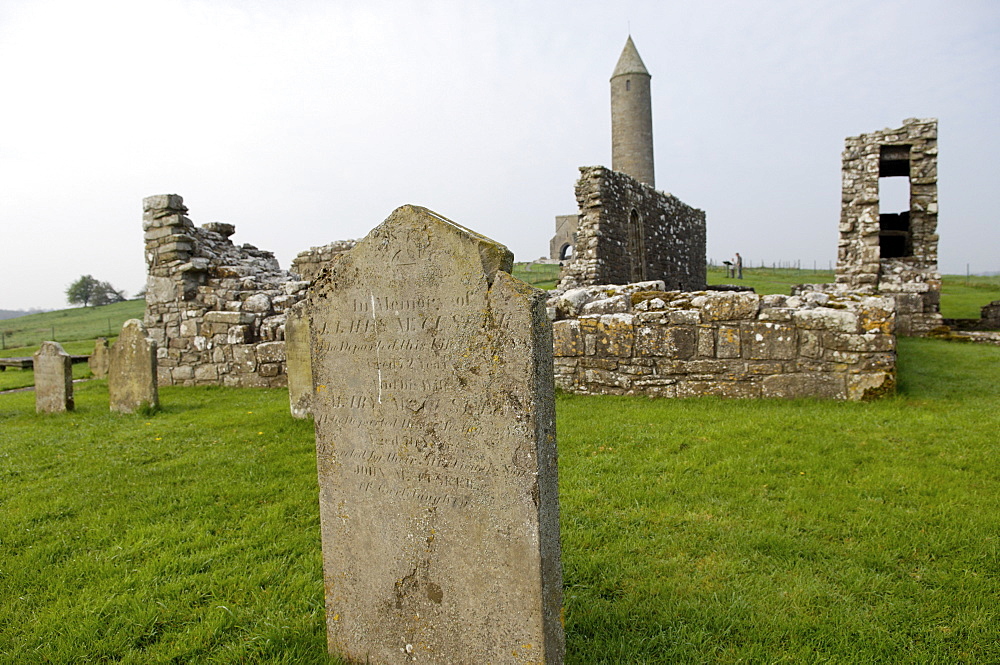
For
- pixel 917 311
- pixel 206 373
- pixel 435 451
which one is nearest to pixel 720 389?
pixel 435 451

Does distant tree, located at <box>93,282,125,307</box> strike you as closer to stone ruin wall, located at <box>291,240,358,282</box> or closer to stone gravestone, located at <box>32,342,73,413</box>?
stone ruin wall, located at <box>291,240,358,282</box>

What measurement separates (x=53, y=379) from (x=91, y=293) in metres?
59.4

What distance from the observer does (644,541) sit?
383cm

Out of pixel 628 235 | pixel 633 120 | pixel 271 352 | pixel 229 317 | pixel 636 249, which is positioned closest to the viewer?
pixel 271 352

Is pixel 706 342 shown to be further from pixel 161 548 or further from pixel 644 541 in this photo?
pixel 161 548

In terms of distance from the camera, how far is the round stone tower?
39.0 metres

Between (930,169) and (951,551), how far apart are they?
53.1 ft

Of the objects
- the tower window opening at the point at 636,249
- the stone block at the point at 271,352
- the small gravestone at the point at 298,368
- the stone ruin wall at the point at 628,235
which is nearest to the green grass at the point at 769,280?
the stone ruin wall at the point at 628,235

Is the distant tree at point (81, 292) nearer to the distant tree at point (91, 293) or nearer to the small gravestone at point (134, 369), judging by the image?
Result: the distant tree at point (91, 293)

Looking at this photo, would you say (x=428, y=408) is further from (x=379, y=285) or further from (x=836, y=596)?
(x=836, y=596)

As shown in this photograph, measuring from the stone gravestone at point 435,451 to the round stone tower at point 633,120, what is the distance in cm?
3834

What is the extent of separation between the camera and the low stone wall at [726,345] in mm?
6996

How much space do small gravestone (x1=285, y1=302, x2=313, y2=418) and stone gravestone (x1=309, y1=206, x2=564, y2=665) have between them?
5.01m

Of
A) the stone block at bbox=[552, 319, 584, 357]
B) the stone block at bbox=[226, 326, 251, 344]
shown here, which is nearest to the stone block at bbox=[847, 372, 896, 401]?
the stone block at bbox=[552, 319, 584, 357]
